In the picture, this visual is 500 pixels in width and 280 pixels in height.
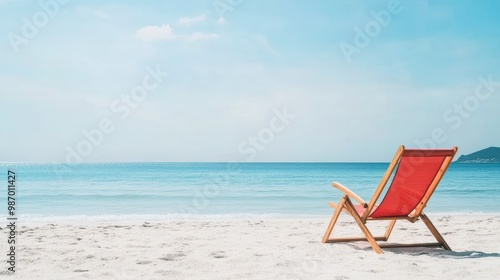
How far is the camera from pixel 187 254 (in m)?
4.19

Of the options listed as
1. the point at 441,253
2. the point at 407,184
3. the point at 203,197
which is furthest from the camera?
the point at 203,197

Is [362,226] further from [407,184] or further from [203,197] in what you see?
[203,197]

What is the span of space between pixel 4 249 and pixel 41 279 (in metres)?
1.54

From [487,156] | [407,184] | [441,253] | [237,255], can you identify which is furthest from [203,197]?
[487,156]

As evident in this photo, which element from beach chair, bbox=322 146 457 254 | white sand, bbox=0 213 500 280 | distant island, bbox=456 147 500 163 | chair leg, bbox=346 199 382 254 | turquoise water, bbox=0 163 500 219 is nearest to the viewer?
white sand, bbox=0 213 500 280

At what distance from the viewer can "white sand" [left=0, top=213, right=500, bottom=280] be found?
136 inches

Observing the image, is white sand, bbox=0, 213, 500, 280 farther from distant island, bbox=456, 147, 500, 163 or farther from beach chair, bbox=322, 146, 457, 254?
distant island, bbox=456, 147, 500, 163

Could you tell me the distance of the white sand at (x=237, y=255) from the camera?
3451 millimetres

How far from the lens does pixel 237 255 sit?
4.14m

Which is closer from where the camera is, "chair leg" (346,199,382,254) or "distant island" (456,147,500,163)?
"chair leg" (346,199,382,254)

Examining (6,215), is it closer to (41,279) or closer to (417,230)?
(41,279)

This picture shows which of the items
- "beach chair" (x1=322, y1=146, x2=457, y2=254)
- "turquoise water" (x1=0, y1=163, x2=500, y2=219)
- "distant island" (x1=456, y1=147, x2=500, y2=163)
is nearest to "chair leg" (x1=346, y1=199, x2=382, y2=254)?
"beach chair" (x1=322, y1=146, x2=457, y2=254)

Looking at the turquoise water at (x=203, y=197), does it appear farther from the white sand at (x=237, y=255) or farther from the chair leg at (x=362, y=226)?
the chair leg at (x=362, y=226)

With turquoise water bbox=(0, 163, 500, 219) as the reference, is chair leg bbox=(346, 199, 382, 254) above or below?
above
